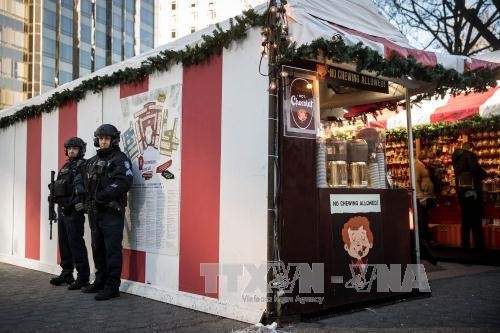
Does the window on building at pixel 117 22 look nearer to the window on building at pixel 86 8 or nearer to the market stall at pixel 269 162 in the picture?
the window on building at pixel 86 8

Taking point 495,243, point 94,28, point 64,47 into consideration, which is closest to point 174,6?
point 94,28

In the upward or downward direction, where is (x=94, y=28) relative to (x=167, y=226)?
upward

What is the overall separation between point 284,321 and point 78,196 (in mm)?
3445

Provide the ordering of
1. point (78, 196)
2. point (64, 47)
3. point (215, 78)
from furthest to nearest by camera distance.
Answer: point (64, 47) → point (78, 196) → point (215, 78)

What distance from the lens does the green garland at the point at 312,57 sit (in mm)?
4898

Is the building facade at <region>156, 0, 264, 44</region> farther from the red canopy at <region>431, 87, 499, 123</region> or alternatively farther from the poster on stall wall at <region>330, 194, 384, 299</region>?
the poster on stall wall at <region>330, 194, 384, 299</region>

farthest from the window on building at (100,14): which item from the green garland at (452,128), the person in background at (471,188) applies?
the person in background at (471,188)

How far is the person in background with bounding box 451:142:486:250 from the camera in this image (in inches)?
360

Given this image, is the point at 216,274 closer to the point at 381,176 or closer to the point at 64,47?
the point at 381,176

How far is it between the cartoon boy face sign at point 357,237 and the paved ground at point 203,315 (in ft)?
2.03

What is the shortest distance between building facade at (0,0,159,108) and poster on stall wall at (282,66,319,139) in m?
54.3

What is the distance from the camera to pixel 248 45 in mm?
5332

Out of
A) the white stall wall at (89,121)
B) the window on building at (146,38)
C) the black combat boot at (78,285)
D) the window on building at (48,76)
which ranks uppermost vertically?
the window on building at (146,38)

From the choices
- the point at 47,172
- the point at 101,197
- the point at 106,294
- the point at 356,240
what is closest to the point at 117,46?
the point at 47,172
